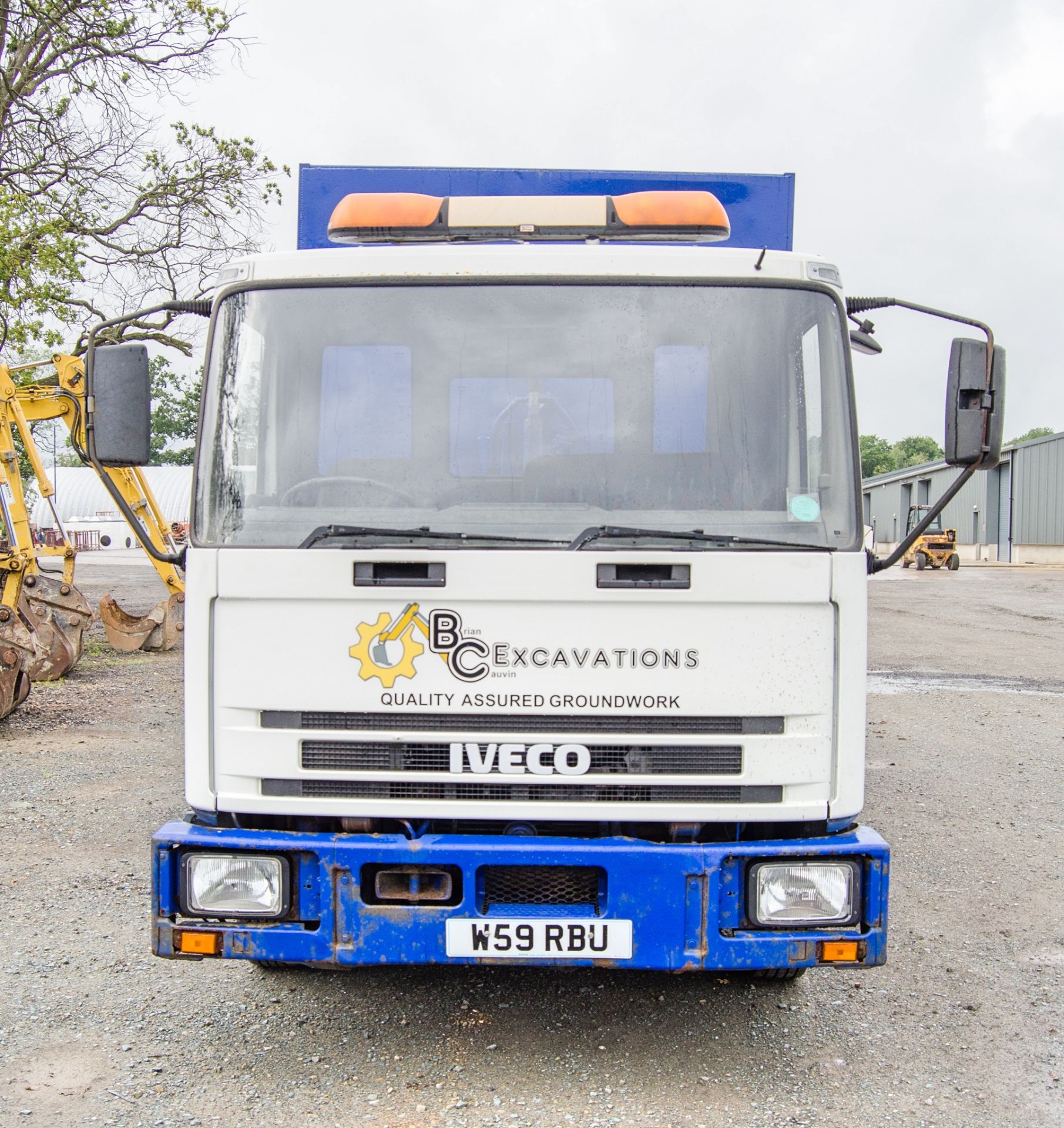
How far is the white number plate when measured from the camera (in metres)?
2.97

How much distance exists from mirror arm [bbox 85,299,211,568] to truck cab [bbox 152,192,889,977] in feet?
1.23

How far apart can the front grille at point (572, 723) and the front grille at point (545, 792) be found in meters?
0.15

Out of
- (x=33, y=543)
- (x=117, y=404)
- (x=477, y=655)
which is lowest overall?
(x=477, y=655)

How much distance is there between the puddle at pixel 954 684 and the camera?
11.2 metres

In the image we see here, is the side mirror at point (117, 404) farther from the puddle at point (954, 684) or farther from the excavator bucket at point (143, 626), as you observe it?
the excavator bucket at point (143, 626)

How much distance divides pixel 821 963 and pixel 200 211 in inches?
594

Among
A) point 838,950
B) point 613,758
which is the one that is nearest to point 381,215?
point 613,758

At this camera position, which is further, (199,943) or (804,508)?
(804,508)

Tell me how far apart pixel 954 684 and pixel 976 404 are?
363 inches

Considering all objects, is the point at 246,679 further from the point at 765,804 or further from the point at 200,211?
the point at 200,211

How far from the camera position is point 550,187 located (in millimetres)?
4789

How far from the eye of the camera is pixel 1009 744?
8.55 meters

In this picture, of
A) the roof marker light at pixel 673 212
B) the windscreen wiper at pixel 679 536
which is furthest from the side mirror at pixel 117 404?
the roof marker light at pixel 673 212

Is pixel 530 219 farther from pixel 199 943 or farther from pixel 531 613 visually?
pixel 199 943
